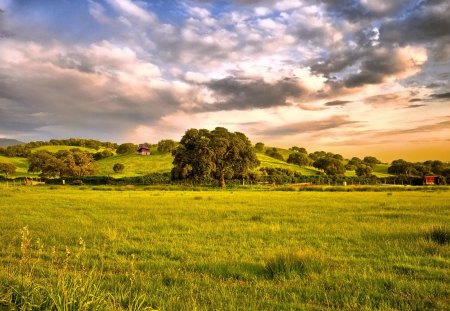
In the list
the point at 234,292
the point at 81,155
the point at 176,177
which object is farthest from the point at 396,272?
the point at 81,155

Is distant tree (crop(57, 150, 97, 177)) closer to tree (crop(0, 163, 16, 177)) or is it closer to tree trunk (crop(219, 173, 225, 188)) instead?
tree (crop(0, 163, 16, 177))

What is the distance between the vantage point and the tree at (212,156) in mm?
72750

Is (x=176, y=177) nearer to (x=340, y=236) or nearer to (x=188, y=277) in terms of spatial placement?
(x=340, y=236)

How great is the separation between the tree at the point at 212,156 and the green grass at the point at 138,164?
40.5m

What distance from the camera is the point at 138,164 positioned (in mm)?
129375

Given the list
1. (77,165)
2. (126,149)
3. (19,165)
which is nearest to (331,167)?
(77,165)

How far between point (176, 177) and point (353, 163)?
119191 mm

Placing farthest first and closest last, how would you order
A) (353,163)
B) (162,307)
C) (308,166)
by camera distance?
(353,163)
(308,166)
(162,307)

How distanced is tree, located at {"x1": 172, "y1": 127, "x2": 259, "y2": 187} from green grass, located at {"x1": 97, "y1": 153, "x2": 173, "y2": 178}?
40.5m

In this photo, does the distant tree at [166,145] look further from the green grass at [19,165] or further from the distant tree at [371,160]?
the distant tree at [371,160]

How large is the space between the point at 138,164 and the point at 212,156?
61.3m

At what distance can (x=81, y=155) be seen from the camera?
106 meters

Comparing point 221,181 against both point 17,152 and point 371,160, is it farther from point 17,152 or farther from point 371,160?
point 371,160

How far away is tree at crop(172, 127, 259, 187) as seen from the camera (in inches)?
2864
